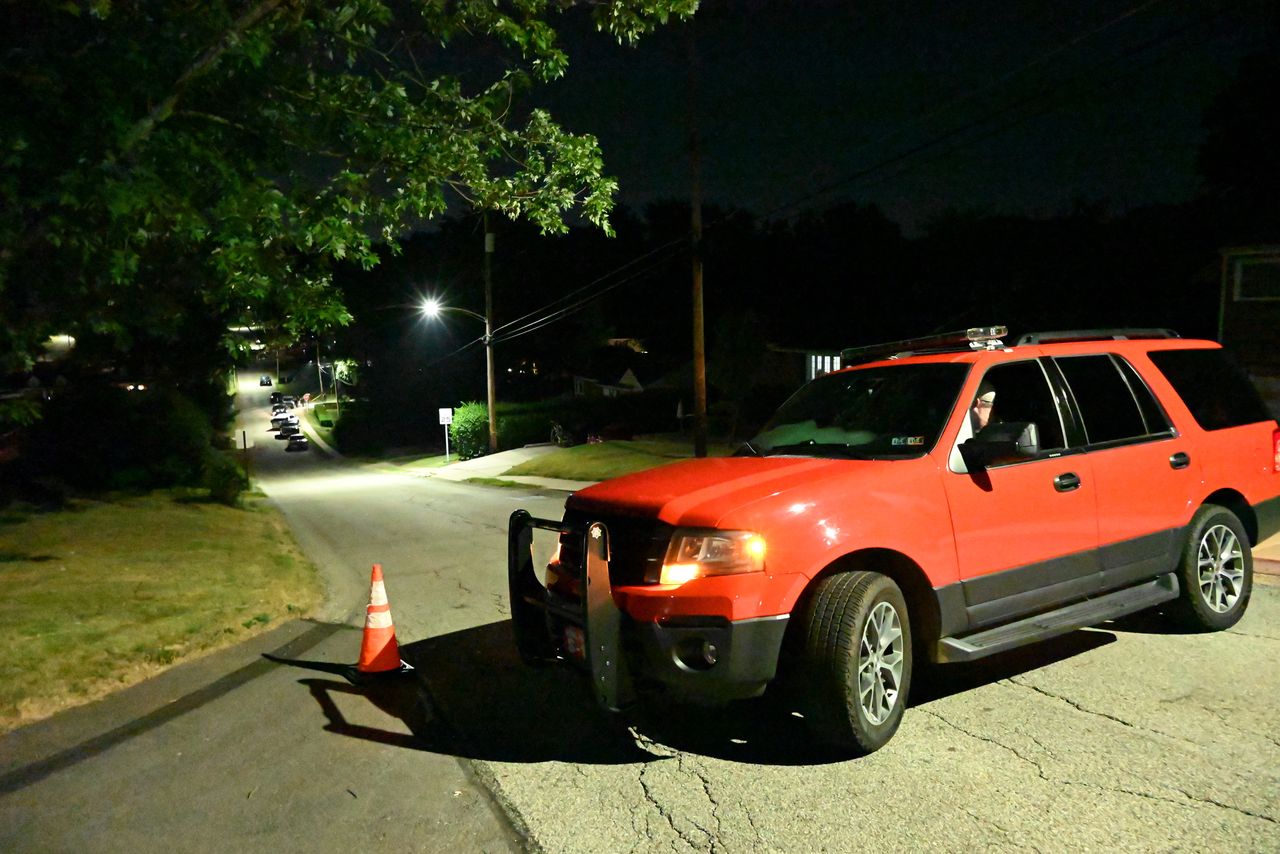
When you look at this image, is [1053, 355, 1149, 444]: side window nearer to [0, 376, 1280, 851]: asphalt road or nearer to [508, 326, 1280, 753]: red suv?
[508, 326, 1280, 753]: red suv

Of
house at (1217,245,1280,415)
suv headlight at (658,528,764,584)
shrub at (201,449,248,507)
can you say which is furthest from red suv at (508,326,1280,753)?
shrub at (201,449,248,507)

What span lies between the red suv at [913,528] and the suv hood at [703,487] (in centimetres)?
2

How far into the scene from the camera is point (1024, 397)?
578 centimetres

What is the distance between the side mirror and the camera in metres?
4.89

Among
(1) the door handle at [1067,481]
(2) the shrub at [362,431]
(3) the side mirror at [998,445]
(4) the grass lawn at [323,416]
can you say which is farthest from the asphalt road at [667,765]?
(4) the grass lawn at [323,416]

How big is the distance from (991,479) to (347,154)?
7.83 metres

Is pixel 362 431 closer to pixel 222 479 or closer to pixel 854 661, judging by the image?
pixel 222 479

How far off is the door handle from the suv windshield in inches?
31.3

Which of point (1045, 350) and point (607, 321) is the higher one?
point (607, 321)

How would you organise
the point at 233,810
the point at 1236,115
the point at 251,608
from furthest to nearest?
the point at 1236,115 < the point at 251,608 < the point at 233,810

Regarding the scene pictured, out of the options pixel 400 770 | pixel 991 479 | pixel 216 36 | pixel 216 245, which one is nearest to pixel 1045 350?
pixel 991 479

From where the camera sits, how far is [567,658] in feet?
16.1

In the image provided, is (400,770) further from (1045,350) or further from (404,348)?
(404,348)

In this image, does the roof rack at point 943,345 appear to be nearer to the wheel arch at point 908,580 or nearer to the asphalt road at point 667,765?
the wheel arch at point 908,580
